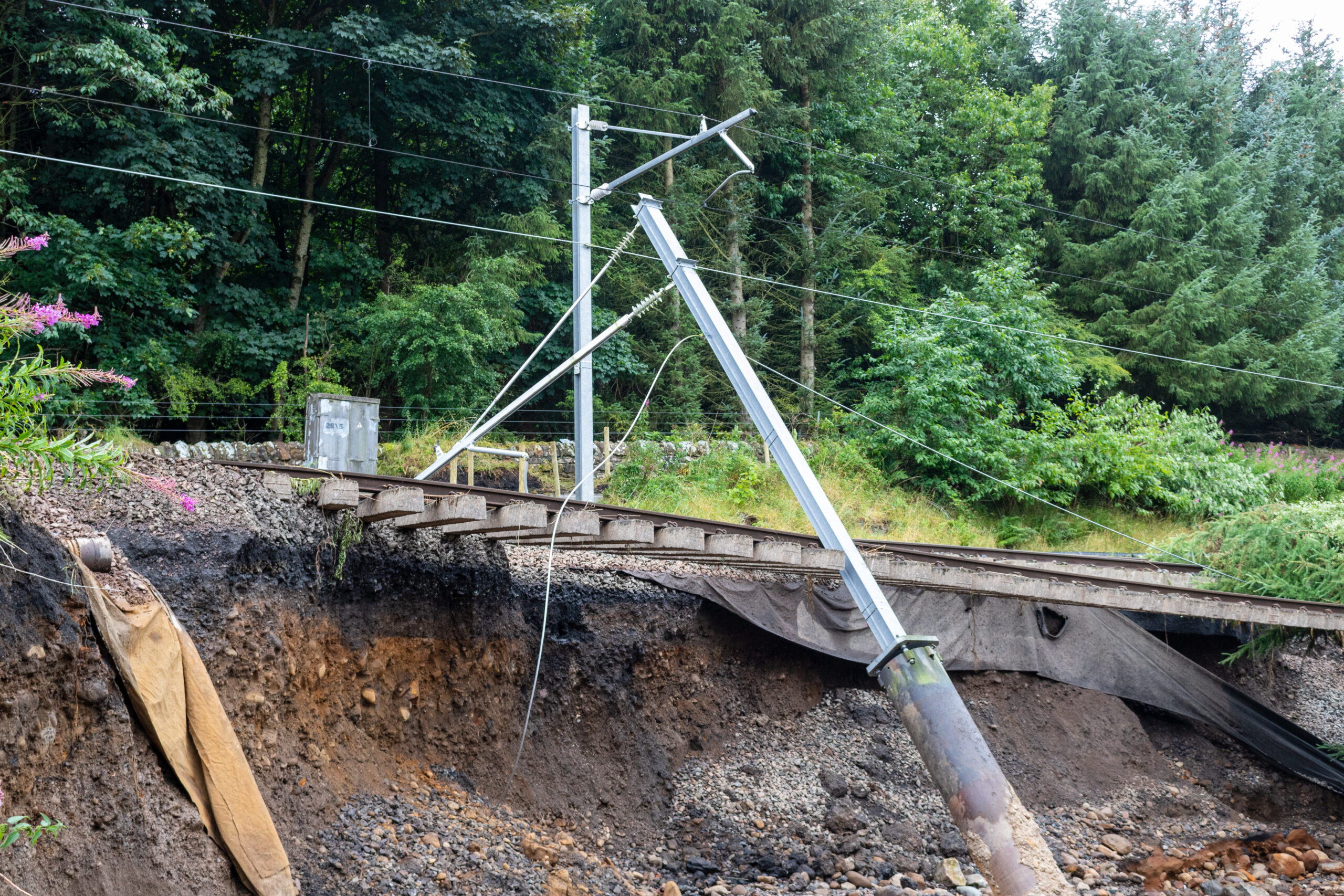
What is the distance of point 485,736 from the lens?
781 cm

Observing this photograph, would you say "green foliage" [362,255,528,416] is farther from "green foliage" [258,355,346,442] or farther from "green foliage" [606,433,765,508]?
"green foliage" [606,433,765,508]

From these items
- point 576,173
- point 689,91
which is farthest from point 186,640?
point 689,91

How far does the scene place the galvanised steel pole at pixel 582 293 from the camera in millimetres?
9445

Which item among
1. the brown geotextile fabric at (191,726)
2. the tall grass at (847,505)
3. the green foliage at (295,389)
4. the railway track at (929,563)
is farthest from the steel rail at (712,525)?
the green foliage at (295,389)

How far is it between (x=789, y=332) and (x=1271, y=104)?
21388 millimetres

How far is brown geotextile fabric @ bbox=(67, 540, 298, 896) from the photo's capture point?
4.89 meters

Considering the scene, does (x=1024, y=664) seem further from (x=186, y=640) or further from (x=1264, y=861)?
(x=186, y=640)

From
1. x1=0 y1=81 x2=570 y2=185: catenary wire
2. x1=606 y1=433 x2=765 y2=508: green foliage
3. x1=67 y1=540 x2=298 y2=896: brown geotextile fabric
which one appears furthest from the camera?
x1=606 y1=433 x2=765 y2=508: green foliage

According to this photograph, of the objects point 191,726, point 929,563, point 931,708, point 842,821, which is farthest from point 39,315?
point 842,821

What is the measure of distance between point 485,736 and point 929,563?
14.4ft

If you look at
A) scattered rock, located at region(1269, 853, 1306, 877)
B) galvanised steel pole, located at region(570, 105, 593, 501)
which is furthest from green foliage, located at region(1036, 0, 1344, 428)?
galvanised steel pole, located at region(570, 105, 593, 501)

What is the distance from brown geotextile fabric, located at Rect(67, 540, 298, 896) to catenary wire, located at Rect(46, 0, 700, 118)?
10099mm

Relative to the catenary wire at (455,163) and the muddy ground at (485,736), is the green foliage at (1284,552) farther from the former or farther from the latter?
the catenary wire at (455,163)

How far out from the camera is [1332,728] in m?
12.7
